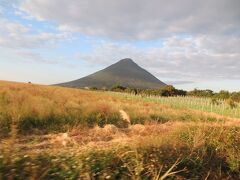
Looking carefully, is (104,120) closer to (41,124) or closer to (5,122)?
(41,124)

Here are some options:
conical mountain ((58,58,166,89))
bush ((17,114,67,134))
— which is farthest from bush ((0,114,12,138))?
conical mountain ((58,58,166,89))

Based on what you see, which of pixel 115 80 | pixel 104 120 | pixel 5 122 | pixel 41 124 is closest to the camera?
pixel 5 122

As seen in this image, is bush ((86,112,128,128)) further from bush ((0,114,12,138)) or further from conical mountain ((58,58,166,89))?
conical mountain ((58,58,166,89))

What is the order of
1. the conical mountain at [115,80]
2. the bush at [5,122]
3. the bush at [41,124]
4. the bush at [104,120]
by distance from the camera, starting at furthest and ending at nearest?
the conical mountain at [115,80], the bush at [104,120], the bush at [41,124], the bush at [5,122]

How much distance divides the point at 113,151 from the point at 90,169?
2.66 ft

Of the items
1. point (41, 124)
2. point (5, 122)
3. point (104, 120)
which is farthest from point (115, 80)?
point (5, 122)

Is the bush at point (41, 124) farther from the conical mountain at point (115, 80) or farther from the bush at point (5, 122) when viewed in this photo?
the conical mountain at point (115, 80)

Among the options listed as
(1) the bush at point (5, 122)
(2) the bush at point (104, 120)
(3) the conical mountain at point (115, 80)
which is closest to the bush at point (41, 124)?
(1) the bush at point (5, 122)

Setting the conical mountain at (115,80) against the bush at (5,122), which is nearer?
the bush at (5,122)

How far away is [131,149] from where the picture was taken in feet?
20.6

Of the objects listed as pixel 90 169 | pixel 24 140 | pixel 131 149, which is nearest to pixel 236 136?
pixel 131 149

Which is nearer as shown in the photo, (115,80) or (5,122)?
(5,122)

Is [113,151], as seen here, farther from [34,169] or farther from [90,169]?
[34,169]

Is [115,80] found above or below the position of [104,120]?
above
